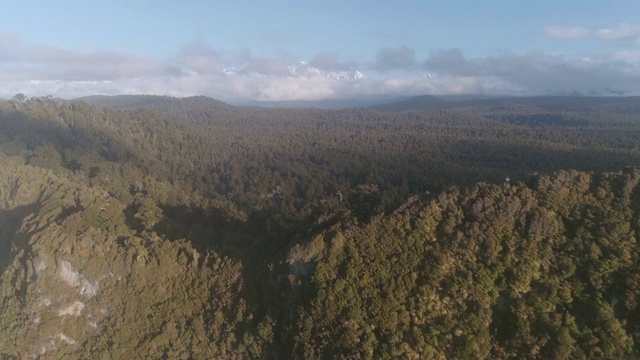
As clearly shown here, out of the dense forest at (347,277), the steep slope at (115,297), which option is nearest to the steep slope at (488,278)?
the dense forest at (347,277)

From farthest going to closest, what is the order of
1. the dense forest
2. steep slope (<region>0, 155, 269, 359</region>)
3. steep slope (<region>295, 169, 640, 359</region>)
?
steep slope (<region>0, 155, 269, 359</region>) < the dense forest < steep slope (<region>295, 169, 640, 359</region>)

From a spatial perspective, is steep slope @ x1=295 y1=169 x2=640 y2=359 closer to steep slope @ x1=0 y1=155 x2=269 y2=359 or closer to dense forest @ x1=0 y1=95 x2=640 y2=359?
dense forest @ x1=0 y1=95 x2=640 y2=359

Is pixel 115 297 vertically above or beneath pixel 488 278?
beneath

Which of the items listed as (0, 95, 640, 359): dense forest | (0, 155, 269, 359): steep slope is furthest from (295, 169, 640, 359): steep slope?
(0, 155, 269, 359): steep slope

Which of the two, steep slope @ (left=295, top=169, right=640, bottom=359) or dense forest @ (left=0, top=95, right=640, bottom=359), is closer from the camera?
steep slope @ (left=295, top=169, right=640, bottom=359)

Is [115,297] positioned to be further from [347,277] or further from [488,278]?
[488,278]

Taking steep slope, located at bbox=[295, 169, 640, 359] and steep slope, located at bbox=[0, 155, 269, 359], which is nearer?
steep slope, located at bbox=[295, 169, 640, 359]

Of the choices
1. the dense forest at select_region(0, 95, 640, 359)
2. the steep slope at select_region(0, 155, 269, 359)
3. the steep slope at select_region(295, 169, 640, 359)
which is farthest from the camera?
the steep slope at select_region(0, 155, 269, 359)

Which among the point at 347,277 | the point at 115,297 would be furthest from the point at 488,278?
the point at 115,297

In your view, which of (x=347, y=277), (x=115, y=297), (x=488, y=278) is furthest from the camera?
(x=115, y=297)

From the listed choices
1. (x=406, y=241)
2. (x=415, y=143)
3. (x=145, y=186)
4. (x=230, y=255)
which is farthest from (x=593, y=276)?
(x=415, y=143)

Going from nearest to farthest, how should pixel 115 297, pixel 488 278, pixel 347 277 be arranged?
pixel 488 278, pixel 347 277, pixel 115 297

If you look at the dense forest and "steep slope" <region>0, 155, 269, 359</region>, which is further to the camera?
"steep slope" <region>0, 155, 269, 359</region>

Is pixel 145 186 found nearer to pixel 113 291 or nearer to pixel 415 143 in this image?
pixel 113 291
